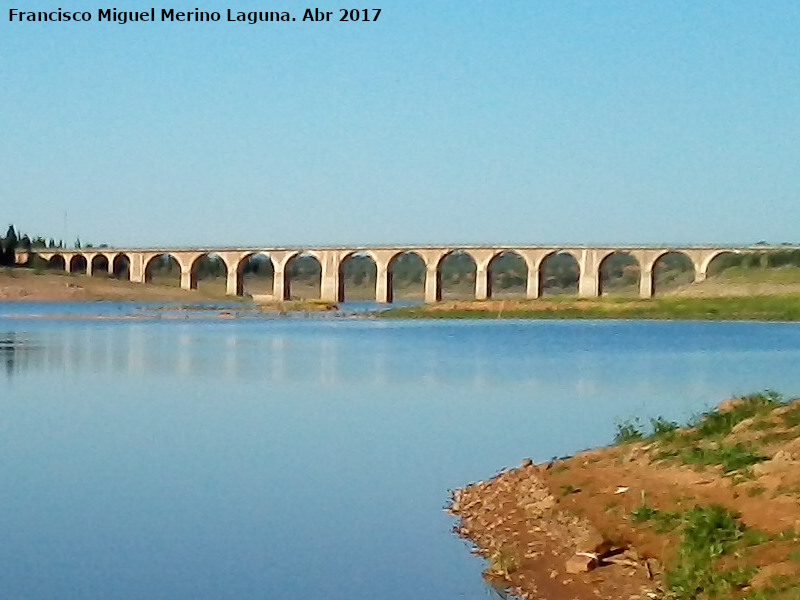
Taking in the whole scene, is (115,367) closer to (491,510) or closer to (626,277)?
(491,510)

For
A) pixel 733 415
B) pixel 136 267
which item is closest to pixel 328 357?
pixel 733 415

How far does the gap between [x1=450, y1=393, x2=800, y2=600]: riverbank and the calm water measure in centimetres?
54

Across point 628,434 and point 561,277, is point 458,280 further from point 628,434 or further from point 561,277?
point 628,434

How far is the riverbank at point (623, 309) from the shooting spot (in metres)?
64.3

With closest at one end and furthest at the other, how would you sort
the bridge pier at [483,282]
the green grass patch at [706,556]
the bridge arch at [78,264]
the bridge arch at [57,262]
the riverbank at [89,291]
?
the green grass patch at [706,556] < the bridge pier at [483,282] < the riverbank at [89,291] < the bridge arch at [78,264] < the bridge arch at [57,262]

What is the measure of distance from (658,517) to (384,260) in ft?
298

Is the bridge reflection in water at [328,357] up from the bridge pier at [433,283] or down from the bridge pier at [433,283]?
down

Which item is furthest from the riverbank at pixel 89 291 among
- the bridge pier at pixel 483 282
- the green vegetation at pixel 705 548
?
the green vegetation at pixel 705 548

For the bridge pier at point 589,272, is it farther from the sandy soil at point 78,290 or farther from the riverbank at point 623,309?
the sandy soil at point 78,290

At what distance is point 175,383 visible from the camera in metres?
26.0

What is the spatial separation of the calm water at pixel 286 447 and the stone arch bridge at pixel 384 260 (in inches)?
2104

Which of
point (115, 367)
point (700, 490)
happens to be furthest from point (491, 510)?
point (115, 367)

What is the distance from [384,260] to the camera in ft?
330

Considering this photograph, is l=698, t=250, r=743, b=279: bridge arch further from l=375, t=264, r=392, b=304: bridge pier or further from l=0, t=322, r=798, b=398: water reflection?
l=0, t=322, r=798, b=398: water reflection
